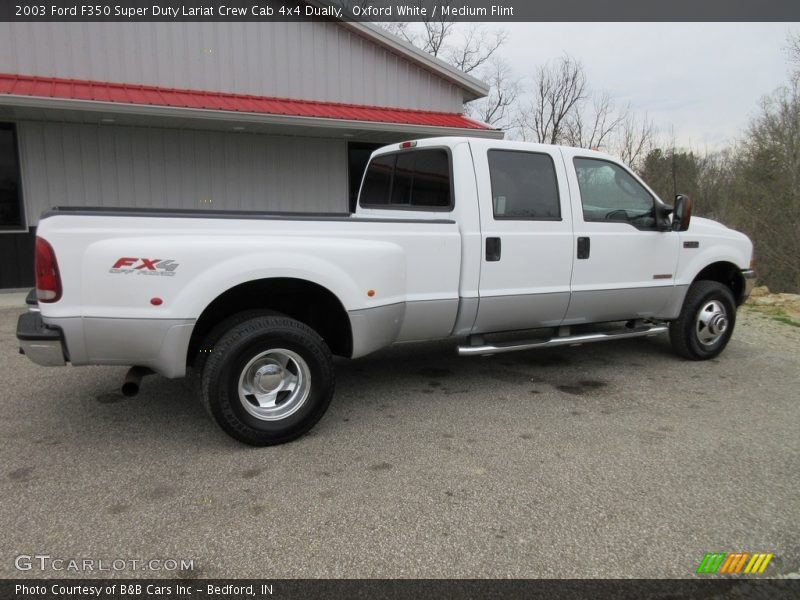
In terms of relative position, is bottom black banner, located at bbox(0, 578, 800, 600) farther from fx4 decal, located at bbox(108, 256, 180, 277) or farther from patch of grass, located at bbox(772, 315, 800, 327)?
patch of grass, located at bbox(772, 315, 800, 327)

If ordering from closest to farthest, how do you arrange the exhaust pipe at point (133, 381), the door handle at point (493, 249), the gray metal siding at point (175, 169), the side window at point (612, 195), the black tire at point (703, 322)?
the exhaust pipe at point (133, 381) < the door handle at point (493, 249) < the side window at point (612, 195) < the black tire at point (703, 322) < the gray metal siding at point (175, 169)

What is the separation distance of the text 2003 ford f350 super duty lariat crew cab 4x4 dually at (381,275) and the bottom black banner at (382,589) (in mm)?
1236

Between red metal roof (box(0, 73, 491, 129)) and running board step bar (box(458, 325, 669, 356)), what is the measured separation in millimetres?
6258

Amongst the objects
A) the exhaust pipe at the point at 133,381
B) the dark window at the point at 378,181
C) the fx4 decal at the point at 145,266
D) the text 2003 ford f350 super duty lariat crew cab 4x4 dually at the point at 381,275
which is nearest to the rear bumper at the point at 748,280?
the text 2003 ford f350 super duty lariat crew cab 4x4 dually at the point at 381,275

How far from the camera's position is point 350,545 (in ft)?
8.38

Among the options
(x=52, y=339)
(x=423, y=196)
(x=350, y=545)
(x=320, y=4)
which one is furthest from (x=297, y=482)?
(x=320, y=4)

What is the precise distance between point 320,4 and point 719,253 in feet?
28.4

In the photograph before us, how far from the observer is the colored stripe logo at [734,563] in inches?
95.6

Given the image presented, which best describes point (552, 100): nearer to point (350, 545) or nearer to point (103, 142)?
point (103, 142)

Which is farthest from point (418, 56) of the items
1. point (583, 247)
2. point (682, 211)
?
point (583, 247)

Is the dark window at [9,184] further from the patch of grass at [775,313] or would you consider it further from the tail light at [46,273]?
the patch of grass at [775,313]

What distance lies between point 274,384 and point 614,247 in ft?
10.3

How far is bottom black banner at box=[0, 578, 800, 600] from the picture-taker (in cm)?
223

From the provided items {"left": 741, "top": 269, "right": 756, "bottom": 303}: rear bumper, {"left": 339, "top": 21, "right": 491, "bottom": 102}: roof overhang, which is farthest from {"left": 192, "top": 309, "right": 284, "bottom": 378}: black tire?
{"left": 339, "top": 21, "right": 491, "bottom": 102}: roof overhang
